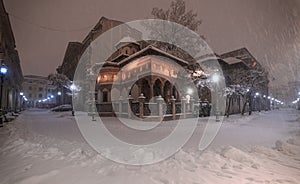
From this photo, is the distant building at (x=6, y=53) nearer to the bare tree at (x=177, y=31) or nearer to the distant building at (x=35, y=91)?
the bare tree at (x=177, y=31)

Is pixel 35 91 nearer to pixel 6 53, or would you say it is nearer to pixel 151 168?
pixel 6 53

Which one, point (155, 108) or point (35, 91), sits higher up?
point (35, 91)

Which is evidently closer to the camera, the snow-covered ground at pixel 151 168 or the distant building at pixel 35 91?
the snow-covered ground at pixel 151 168

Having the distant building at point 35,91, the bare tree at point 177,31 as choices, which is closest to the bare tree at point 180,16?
the bare tree at point 177,31

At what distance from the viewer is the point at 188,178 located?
3.99 metres

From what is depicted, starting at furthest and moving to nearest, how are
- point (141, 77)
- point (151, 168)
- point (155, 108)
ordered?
point (141, 77) → point (155, 108) → point (151, 168)

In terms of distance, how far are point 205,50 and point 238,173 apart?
21.7m

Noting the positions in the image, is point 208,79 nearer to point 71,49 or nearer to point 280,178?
point 280,178

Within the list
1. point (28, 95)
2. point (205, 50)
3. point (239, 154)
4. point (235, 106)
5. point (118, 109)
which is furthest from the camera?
point (28, 95)

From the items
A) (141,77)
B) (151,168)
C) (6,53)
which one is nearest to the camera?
(151,168)

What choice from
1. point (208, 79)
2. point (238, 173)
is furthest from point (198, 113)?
point (238, 173)

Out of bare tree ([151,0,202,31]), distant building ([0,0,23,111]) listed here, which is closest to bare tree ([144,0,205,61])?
bare tree ([151,0,202,31])

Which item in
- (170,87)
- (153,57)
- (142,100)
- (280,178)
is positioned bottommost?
(280,178)

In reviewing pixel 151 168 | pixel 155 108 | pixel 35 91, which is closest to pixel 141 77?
pixel 155 108
